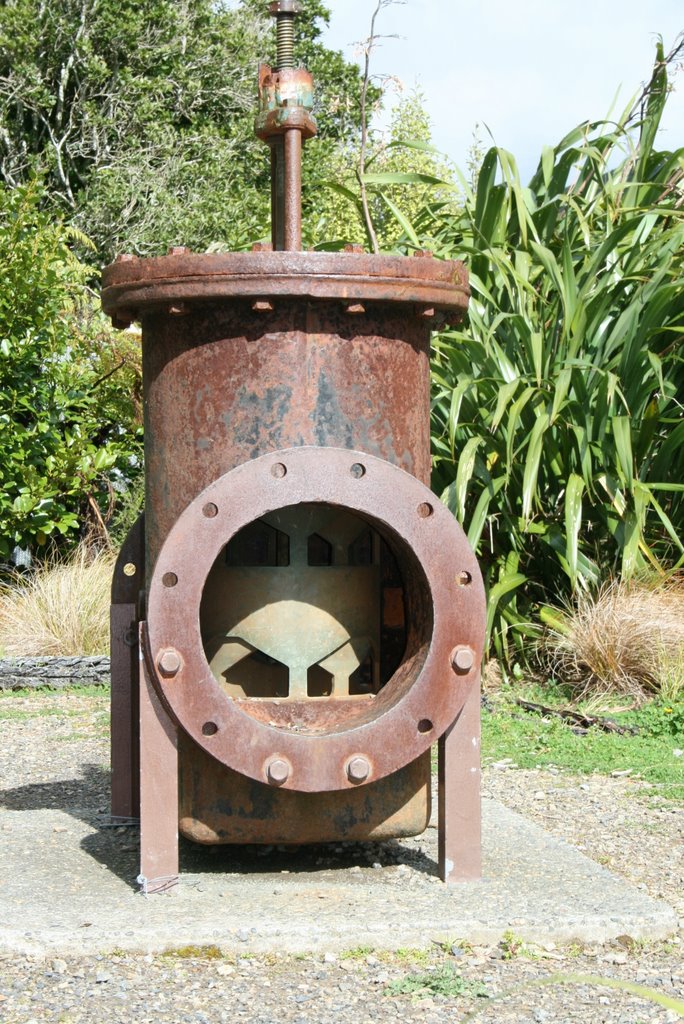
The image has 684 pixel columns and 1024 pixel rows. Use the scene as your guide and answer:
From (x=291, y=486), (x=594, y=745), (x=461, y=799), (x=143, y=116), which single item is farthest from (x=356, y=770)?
(x=143, y=116)

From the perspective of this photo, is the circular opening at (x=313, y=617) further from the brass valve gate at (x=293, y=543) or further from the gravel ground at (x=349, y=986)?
the gravel ground at (x=349, y=986)

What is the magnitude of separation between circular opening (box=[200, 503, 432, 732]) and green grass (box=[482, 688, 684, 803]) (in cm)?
150

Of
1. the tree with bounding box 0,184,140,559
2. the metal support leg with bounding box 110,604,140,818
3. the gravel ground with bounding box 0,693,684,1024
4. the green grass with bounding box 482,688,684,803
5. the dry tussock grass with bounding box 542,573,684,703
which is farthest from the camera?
the tree with bounding box 0,184,140,559

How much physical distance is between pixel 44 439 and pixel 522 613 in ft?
10.2

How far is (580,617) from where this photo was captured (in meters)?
5.64

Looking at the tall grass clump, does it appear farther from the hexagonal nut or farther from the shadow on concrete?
the hexagonal nut

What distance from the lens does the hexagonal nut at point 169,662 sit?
266 centimetres

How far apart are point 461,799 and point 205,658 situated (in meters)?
0.66

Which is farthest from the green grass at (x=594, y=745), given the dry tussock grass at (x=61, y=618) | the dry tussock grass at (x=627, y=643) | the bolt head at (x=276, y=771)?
the dry tussock grass at (x=61, y=618)

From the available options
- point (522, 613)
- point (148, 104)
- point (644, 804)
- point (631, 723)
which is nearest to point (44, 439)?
point (522, 613)

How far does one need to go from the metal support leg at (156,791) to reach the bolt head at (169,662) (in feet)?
0.21

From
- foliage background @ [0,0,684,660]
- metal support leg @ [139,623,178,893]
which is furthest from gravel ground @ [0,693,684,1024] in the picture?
foliage background @ [0,0,684,660]

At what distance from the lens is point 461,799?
9.32 ft

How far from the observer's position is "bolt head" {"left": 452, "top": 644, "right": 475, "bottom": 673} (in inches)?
109
